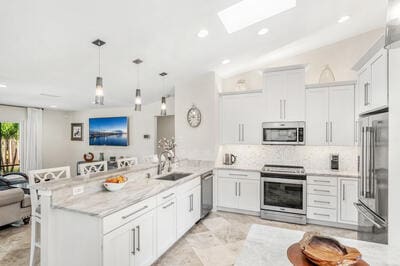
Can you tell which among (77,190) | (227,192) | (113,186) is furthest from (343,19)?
(77,190)

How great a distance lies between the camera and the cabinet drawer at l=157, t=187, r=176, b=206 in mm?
2629

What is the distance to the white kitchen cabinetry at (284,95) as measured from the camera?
3.96 metres

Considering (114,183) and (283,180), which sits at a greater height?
(114,183)

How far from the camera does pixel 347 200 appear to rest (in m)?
3.52

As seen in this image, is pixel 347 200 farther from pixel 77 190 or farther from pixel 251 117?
pixel 77 190

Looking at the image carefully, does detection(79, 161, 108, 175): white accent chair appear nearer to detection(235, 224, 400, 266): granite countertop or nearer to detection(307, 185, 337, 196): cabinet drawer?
detection(235, 224, 400, 266): granite countertop

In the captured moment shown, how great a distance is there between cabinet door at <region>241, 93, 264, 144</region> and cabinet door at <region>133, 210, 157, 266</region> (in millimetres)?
2577

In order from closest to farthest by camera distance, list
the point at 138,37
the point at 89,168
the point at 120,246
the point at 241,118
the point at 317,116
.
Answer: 1. the point at 120,246
2. the point at 138,37
3. the point at 89,168
4. the point at 317,116
5. the point at 241,118

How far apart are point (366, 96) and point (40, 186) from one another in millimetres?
3656

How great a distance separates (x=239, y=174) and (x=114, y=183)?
2.45 metres

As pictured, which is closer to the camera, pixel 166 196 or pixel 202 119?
pixel 166 196

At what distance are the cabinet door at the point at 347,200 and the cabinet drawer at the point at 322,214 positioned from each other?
11 centimetres

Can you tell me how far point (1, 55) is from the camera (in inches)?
108

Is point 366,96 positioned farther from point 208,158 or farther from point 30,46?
point 30,46
